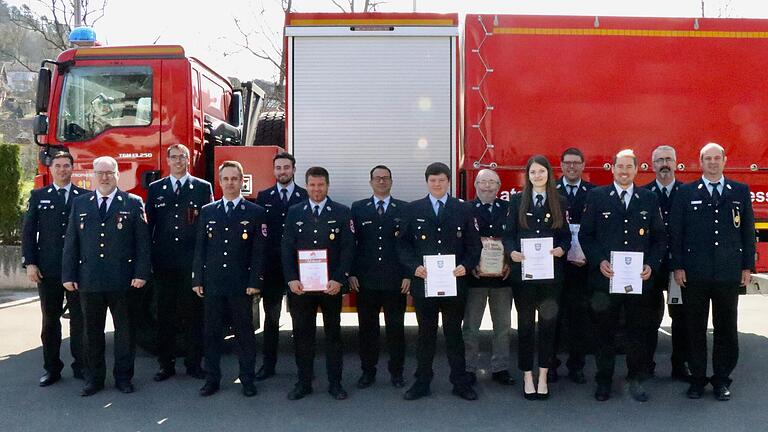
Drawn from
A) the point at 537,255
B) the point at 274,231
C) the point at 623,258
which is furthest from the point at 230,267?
the point at 623,258

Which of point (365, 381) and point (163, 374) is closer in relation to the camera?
point (365, 381)

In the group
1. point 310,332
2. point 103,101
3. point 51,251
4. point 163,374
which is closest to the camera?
point 310,332

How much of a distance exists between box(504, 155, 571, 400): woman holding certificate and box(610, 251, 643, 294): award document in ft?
1.22

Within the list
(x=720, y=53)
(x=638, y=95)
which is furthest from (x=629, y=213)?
(x=720, y=53)

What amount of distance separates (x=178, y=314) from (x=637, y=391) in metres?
3.71

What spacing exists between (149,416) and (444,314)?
221 cm

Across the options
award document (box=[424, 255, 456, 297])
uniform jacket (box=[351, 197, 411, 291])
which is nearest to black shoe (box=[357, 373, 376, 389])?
uniform jacket (box=[351, 197, 411, 291])

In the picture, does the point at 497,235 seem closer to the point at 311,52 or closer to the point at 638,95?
the point at 638,95

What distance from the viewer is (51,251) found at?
556 cm

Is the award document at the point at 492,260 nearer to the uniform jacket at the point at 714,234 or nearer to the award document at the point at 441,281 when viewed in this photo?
the award document at the point at 441,281

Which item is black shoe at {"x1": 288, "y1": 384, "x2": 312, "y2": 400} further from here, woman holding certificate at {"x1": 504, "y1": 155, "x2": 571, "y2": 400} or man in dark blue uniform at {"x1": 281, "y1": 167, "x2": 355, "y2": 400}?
woman holding certificate at {"x1": 504, "y1": 155, "x2": 571, "y2": 400}

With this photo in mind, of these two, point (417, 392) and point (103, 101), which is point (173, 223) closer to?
point (103, 101)

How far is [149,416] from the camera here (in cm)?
480

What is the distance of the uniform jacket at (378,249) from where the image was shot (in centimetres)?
535
